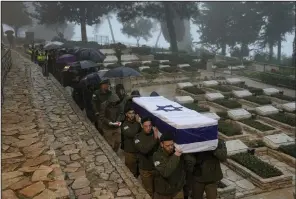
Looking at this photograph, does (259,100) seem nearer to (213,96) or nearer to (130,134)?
(213,96)

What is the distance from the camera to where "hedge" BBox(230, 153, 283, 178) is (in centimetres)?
852

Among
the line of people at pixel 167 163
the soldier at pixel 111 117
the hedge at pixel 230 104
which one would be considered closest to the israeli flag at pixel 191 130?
the line of people at pixel 167 163

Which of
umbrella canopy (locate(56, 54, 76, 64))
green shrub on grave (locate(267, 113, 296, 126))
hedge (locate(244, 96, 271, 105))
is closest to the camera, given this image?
green shrub on grave (locate(267, 113, 296, 126))

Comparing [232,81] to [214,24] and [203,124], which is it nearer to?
[203,124]

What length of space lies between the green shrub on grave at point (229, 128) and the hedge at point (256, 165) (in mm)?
1686

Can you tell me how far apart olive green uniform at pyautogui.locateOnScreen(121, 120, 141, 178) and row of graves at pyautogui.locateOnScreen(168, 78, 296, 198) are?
2133mm

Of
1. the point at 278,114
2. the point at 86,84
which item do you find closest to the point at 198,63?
the point at 278,114

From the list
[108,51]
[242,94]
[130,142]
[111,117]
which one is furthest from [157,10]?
[130,142]

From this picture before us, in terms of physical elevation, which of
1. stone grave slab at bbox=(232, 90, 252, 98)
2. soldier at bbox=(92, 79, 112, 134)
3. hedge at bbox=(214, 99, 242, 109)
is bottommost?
hedge at bbox=(214, 99, 242, 109)

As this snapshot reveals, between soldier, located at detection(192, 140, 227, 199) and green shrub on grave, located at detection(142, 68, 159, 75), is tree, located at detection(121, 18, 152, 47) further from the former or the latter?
soldier, located at detection(192, 140, 227, 199)

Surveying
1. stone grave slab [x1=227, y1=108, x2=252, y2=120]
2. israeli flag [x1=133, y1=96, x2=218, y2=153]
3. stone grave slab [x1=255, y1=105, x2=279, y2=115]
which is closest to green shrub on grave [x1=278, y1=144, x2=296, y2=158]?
stone grave slab [x1=227, y1=108, x2=252, y2=120]

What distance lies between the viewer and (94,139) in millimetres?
8438

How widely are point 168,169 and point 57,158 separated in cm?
312

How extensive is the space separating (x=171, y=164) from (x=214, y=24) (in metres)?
43.8
